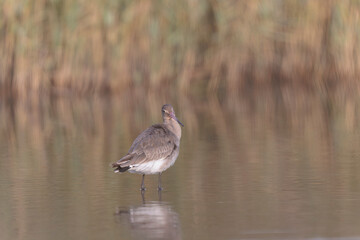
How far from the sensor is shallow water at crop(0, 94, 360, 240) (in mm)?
6293

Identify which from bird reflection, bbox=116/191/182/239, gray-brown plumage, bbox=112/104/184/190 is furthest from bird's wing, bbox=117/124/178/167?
bird reflection, bbox=116/191/182/239

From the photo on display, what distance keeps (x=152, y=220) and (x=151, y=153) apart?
115cm

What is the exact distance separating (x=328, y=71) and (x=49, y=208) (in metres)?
11.4

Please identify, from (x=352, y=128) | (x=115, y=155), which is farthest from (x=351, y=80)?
(x=115, y=155)

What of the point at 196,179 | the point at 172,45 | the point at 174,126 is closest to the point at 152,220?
the point at 196,179

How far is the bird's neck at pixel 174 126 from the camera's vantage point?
27.5 ft

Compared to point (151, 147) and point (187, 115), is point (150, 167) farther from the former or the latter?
point (187, 115)

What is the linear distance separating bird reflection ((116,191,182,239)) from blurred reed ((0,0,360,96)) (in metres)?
9.25

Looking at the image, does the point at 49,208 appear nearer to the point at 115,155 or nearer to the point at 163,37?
the point at 115,155

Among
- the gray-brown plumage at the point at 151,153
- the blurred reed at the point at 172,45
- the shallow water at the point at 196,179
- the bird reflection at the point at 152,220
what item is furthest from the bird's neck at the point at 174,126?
the blurred reed at the point at 172,45

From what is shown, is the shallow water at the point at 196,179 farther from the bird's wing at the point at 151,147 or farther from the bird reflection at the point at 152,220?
the bird's wing at the point at 151,147

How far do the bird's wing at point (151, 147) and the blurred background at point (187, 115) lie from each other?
284 mm

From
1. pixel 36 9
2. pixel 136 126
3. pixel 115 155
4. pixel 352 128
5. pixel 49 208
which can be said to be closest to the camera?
pixel 49 208

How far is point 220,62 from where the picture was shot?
1727 centimetres
